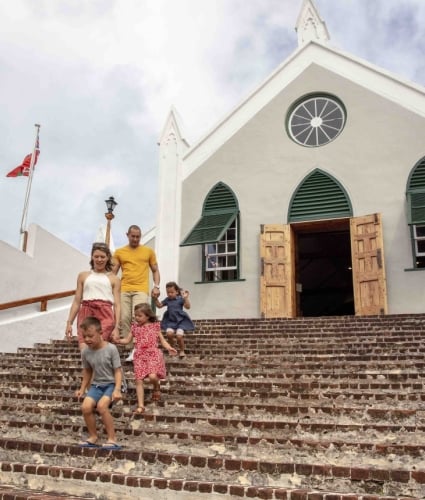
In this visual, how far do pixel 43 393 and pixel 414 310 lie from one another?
7.86 meters

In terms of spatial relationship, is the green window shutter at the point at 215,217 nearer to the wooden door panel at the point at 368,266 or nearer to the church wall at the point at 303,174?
the church wall at the point at 303,174

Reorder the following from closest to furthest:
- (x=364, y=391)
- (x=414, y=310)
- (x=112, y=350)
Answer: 1. (x=112, y=350)
2. (x=364, y=391)
3. (x=414, y=310)

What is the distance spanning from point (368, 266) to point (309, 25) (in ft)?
23.2

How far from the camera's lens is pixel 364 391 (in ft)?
18.2

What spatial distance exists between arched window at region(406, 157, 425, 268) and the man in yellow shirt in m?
6.14

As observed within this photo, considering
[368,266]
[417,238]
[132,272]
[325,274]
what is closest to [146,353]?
[132,272]

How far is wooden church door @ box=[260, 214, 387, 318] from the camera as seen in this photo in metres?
11.2

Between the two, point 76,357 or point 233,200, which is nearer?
point 76,357

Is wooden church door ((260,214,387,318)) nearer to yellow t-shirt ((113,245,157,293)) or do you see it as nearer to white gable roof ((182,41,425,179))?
white gable roof ((182,41,425,179))

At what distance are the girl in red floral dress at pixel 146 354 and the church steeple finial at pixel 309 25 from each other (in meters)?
10.7

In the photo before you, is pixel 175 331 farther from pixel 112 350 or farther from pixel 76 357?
pixel 112 350

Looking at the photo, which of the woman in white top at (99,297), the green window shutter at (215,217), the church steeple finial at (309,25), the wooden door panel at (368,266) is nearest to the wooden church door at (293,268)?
the wooden door panel at (368,266)

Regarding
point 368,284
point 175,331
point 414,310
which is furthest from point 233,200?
point 175,331

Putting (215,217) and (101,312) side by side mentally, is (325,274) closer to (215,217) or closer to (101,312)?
(215,217)
